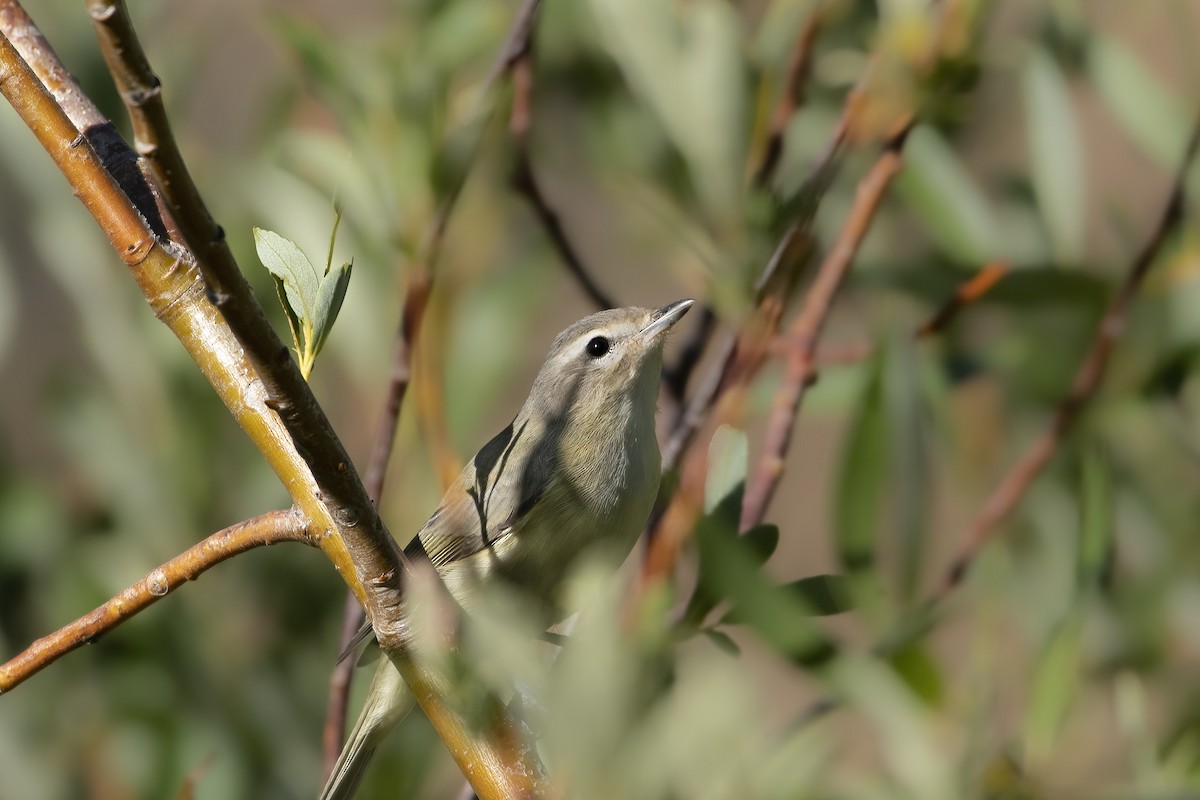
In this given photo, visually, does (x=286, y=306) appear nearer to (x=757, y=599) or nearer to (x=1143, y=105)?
(x=757, y=599)

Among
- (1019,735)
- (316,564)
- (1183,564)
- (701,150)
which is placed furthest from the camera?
(316,564)

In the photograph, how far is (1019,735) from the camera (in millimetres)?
2273

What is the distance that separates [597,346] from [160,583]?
1.96 meters

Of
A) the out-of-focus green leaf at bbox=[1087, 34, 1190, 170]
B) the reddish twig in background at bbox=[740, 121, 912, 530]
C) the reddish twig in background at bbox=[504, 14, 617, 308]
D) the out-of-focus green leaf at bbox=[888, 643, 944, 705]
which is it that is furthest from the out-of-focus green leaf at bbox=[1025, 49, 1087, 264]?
the out-of-focus green leaf at bbox=[888, 643, 944, 705]

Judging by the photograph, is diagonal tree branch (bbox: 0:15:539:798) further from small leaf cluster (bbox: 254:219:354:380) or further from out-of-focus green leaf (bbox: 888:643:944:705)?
out-of-focus green leaf (bbox: 888:643:944:705)

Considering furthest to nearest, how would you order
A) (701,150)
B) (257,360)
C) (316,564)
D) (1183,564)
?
1. (316,564)
2. (1183,564)
3. (701,150)
4. (257,360)

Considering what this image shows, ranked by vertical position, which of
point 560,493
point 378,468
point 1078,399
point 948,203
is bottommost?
point 1078,399

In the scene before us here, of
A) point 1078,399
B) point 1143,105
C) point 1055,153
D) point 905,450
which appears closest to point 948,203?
point 1055,153

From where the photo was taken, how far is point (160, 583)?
1.71m

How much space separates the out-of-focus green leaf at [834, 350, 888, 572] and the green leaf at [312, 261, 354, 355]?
3.62 feet

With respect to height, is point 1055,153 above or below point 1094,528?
above

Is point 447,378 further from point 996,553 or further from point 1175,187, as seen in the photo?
point 1175,187

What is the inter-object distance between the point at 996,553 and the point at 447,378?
4.24 ft

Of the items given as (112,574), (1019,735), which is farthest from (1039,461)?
(112,574)
